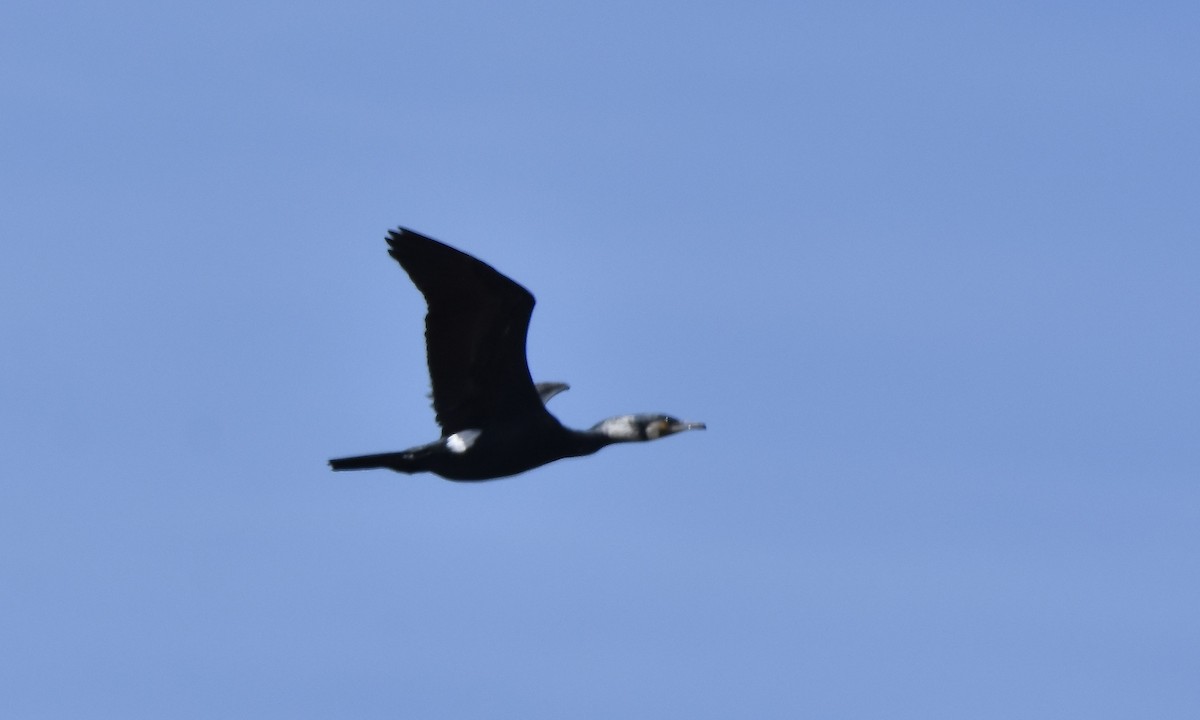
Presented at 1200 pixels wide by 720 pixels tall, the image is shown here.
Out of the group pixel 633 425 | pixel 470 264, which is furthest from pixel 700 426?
pixel 470 264

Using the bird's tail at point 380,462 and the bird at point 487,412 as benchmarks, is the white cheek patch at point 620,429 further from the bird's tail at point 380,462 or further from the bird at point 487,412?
the bird's tail at point 380,462

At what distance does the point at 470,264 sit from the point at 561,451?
2.76 metres

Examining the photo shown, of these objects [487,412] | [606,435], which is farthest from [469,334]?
[606,435]

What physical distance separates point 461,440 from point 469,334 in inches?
53.6

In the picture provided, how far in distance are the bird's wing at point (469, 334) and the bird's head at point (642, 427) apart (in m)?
0.88

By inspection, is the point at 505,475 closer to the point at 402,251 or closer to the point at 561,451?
the point at 561,451

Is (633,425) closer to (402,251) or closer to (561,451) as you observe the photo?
(561,451)

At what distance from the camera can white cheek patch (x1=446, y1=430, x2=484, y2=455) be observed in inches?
1555

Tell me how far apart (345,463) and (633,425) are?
3.47 metres

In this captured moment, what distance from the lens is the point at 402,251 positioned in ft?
125

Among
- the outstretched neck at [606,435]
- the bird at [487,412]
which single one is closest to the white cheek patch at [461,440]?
the bird at [487,412]

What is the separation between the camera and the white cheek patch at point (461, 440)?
39.5 meters

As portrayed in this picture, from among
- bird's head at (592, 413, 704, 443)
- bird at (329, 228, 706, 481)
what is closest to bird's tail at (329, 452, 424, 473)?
bird at (329, 228, 706, 481)

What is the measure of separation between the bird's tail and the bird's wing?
2.19 feet
